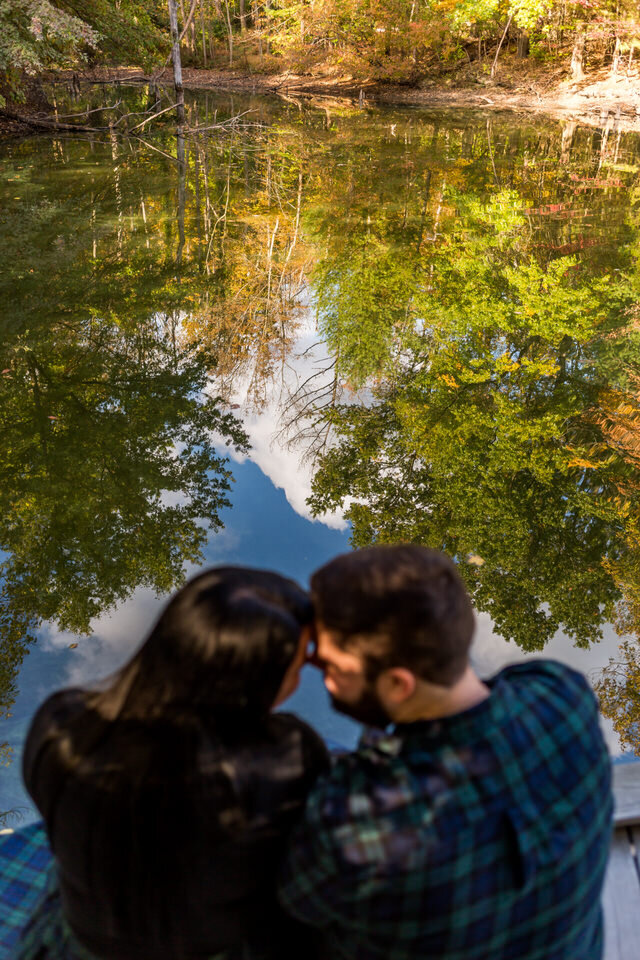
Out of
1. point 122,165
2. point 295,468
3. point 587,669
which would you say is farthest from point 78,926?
point 122,165

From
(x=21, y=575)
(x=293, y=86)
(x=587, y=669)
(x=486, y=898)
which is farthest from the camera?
(x=293, y=86)

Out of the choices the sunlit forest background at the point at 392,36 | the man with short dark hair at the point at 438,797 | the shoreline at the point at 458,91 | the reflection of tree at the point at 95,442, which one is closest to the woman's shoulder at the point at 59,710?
the man with short dark hair at the point at 438,797

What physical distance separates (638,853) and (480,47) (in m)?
33.9

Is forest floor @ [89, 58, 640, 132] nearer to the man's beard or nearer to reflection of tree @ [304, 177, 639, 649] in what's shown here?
reflection of tree @ [304, 177, 639, 649]

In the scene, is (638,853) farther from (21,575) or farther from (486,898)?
(21,575)

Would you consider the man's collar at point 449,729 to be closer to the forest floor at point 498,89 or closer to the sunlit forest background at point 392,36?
the sunlit forest background at point 392,36

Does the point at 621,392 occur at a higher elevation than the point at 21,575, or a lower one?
higher

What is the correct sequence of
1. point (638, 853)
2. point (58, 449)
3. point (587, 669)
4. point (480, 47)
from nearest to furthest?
point (638, 853) → point (587, 669) → point (58, 449) → point (480, 47)

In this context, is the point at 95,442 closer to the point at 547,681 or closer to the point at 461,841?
the point at 547,681

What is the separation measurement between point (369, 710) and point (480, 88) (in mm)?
31264

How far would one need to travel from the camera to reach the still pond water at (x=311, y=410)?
397 cm

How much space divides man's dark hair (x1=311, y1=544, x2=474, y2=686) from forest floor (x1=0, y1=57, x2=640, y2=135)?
23.3 m

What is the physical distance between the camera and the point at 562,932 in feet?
3.72

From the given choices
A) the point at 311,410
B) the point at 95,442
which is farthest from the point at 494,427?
the point at 95,442
